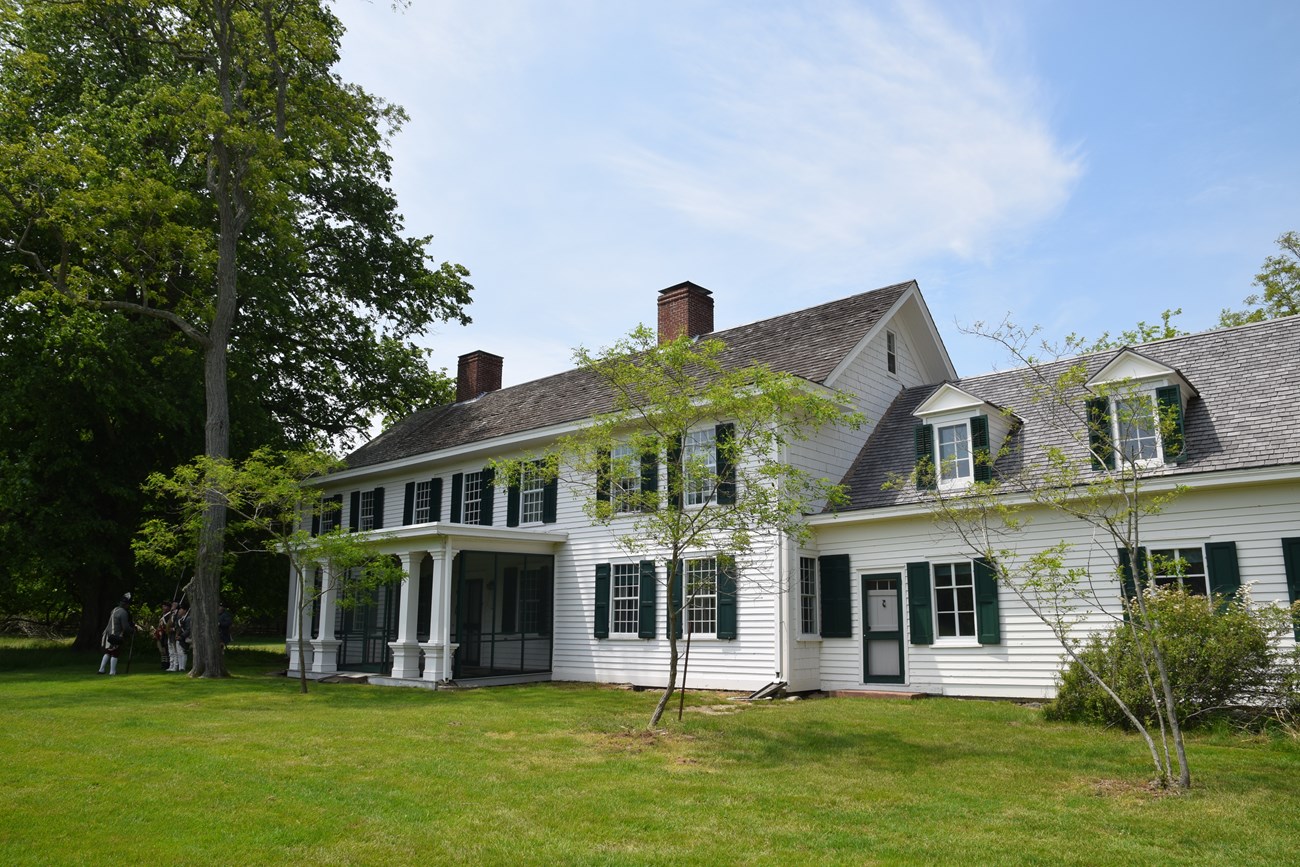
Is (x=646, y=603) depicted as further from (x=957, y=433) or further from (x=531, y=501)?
(x=957, y=433)

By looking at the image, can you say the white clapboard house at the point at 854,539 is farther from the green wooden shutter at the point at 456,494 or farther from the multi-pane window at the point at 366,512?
the multi-pane window at the point at 366,512

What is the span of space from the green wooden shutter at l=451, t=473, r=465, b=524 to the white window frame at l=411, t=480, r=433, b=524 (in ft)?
2.65

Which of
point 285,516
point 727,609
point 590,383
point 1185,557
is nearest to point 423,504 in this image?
point 590,383

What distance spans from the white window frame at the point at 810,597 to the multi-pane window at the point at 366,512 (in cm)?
1251

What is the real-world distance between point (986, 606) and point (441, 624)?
9706 millimetres

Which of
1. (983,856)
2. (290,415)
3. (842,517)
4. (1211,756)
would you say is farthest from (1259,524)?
(290,415)

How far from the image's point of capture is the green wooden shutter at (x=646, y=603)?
17219 millimetres

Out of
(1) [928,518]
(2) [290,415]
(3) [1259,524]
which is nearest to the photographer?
(3) [1259,524]

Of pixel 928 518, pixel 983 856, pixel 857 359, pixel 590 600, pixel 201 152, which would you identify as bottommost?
pixel 983 856

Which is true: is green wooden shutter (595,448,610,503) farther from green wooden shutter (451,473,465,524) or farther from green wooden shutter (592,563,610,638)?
green wooden shutter (451,473,465,524)

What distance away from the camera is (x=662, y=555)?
1684 cm

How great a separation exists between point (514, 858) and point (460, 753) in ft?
12.9

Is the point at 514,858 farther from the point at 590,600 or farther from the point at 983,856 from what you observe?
the point at 590,600

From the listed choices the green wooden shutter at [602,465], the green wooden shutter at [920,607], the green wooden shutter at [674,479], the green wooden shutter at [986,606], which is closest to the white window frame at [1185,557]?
the green wooden shutter at [986,606]
